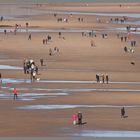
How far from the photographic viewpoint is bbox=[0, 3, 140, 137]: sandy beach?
3706cm

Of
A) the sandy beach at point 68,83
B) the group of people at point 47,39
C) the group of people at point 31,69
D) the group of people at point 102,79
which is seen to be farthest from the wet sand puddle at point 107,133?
the group of people at point 47,39

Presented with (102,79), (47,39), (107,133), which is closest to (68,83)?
(102,79)

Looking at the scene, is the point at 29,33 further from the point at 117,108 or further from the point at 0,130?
the point at 0,130

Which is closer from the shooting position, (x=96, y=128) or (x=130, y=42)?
(x=96, y=128)

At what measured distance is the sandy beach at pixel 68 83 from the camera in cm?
3706

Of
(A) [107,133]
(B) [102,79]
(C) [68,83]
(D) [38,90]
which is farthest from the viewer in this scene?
(B) [102,79]

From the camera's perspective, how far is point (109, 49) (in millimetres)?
72750

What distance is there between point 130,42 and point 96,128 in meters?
42.1

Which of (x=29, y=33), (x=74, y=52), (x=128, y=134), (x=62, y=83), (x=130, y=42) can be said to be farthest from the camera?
(x=29, y=33)

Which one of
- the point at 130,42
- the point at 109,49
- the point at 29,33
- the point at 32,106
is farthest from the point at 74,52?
the point at 32,106

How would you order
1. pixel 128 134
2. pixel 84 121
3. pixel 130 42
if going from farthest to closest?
pixel 130 42 → pixel 84 121 → pixel 128 134

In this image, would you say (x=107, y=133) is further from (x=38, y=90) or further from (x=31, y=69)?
(x=31, y=69)

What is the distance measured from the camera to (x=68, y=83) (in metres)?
51.6

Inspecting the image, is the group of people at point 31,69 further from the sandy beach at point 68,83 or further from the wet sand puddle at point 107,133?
the wet sand puddle at point 107,133
